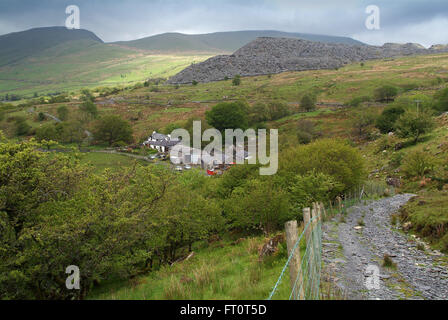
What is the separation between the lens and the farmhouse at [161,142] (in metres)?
89.1

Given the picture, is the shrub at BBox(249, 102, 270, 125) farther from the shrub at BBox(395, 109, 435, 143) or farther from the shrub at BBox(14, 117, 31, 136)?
the shrub at BBox(14, 117, 31, 136)

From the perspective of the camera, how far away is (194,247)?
29.1m

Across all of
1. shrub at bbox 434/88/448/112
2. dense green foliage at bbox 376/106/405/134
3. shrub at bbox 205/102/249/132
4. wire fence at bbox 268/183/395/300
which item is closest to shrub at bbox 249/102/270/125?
shrub at bbox 205/102/249/132

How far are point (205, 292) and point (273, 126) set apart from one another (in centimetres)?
8718

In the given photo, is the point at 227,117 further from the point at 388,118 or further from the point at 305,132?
the point at 388,118

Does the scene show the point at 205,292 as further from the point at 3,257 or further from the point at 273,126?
the point at 273,126

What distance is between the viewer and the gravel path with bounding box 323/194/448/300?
10.1 meters

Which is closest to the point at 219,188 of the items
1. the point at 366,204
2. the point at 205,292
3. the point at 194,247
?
the point at 194,247

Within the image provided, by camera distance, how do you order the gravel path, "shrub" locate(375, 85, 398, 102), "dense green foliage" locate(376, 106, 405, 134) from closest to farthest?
the gravel path, "dense green foliage" locate(376, 106, 405, 134), "shrub" locate(375, 85, 398, 102)

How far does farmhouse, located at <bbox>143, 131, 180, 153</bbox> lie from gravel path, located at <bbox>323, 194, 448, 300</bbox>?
72.0m

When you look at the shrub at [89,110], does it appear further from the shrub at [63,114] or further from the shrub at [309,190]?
the shrub at [309,190]

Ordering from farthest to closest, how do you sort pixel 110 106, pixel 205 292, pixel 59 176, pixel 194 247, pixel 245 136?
1. pixel 110 106
2. pixel 245 136
3. pixel 194 247
4. pixel 59 176
5. pixel 205 292

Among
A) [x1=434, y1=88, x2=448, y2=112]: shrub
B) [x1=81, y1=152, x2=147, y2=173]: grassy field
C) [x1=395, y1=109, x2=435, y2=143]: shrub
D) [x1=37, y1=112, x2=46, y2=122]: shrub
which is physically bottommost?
[x1=81, y1=152, x2=147, y2=173]: grassy field

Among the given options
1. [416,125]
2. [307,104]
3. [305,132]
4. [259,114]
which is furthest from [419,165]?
[307,104]
